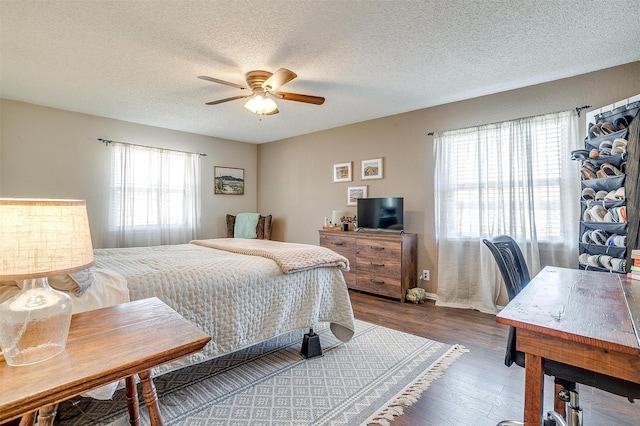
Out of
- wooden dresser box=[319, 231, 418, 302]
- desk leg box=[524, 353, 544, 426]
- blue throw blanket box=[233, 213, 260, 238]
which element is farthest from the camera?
blue throw blanket box=[233, 213, 260, 238]

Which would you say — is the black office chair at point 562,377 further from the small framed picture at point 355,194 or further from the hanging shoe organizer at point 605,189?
the small framed picture at point 355,194

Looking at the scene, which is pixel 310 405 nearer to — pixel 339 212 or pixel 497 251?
pixel 497 251

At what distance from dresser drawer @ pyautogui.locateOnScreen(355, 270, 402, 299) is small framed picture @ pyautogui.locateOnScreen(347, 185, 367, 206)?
1143 mm

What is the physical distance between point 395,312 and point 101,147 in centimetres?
452

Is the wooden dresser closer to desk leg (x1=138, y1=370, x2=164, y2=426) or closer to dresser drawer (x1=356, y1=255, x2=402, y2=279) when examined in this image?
dresser drawer (x1=356, y1=255, x2=402, y2=279)

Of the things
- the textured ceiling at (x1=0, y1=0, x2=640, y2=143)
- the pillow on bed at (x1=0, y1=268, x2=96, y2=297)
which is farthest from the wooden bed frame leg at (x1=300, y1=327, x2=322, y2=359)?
the textured ceiling at (x1=0, y1=0, x2=640, y2=143)

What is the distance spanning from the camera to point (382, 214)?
4.14m

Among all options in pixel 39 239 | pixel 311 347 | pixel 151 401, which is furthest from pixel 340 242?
pixel 39 239

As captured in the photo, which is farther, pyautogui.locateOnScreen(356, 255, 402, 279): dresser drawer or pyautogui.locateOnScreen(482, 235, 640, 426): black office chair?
pyautogui.locateOnScreen(356, 255, 402, 279): dresser drawer

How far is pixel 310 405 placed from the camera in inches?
69.1

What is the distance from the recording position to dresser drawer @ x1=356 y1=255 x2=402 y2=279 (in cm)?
380

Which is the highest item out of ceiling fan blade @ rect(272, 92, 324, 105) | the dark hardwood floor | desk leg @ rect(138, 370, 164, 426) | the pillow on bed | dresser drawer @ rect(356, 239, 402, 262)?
ceiling fan blade @ rect(272, 92, 324, 105)

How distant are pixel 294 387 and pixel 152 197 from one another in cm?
395

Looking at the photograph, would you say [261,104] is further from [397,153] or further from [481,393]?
[481,393]
